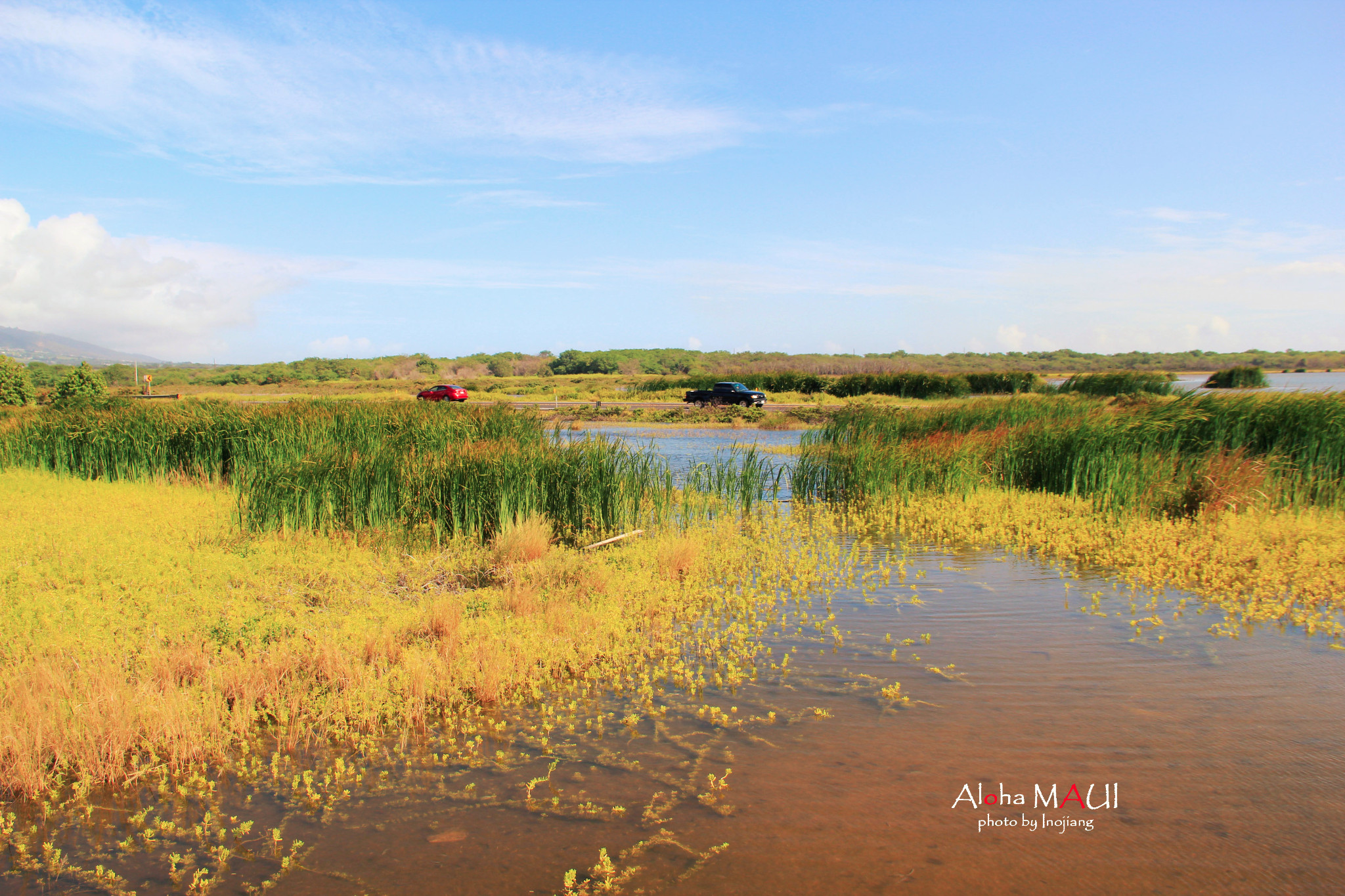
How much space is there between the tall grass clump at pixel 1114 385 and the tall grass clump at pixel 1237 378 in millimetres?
17951

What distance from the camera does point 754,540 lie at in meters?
10.9

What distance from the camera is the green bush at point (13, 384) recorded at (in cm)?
3638

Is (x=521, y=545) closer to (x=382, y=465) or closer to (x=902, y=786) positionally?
(x=382, y=465)

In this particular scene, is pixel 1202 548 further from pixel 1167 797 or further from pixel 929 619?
pixel 1167 797

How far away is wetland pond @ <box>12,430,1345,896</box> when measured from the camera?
3678 millimetres

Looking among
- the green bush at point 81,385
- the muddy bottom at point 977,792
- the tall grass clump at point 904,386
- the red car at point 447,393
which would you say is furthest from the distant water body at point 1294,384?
the green bush at point 81,385

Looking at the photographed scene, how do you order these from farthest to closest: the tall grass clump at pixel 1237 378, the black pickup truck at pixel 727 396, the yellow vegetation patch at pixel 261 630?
1. the tall grass clump at pixel 1237 378
2. the black pickup truck at pixel 727 396
3. the yellow vegetation patch at pixel 261 630

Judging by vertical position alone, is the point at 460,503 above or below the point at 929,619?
above

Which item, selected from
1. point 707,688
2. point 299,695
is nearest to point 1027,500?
point 707,688

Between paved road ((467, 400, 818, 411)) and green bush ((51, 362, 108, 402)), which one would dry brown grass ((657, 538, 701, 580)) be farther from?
green bush ((51, 362, 108, 402))

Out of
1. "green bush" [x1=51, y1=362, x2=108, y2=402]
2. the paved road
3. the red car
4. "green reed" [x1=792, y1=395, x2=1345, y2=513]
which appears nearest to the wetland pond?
"green reed" [x1=792, y1=395, x2=1345, y2=513]

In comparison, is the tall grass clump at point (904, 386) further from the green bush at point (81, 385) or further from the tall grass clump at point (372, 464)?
the green bush at point (81, 385)

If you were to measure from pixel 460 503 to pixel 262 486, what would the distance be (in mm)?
2697

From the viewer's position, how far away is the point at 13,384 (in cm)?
3769
